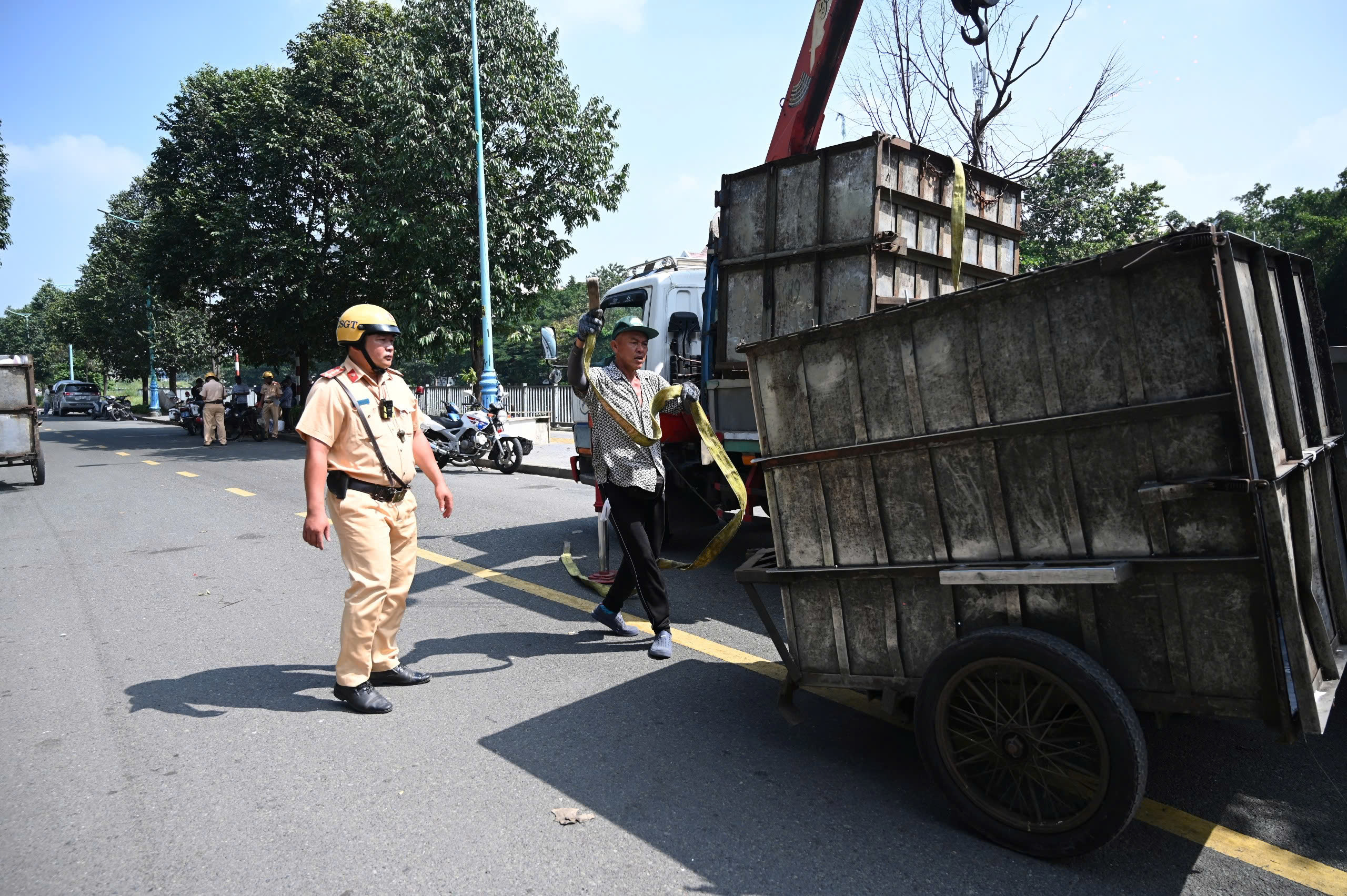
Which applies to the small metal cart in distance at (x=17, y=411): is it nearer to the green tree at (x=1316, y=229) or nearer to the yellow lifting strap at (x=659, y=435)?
the yellow lifting strap at (x=659, y=435)

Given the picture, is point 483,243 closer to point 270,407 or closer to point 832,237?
point 270,407

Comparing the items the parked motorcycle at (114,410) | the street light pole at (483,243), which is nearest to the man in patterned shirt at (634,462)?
the street light pole at (483,243)

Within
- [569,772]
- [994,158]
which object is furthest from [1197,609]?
[994,158]

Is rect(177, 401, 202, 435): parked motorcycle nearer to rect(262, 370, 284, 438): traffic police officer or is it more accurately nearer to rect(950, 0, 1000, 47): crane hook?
rect(262, 370, 284, 438): traffic police officer

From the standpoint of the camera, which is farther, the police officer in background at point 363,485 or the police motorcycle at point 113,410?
the police motorcycle at point 113,410

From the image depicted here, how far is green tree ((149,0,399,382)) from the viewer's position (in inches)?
906

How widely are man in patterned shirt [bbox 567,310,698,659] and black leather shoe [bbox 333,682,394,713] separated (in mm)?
1380

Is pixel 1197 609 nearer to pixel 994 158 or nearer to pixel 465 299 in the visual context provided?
pixel 994 158

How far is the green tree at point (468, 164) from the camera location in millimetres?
18984

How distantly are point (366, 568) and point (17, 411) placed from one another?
12.4m

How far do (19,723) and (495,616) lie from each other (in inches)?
98.3

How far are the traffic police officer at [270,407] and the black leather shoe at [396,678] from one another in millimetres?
22446

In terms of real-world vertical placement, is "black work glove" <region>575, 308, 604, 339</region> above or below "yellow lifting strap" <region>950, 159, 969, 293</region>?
below

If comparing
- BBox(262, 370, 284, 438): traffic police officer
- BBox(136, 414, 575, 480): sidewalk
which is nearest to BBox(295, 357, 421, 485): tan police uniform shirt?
BBox(136, 414, 575, 480): sidewalk
